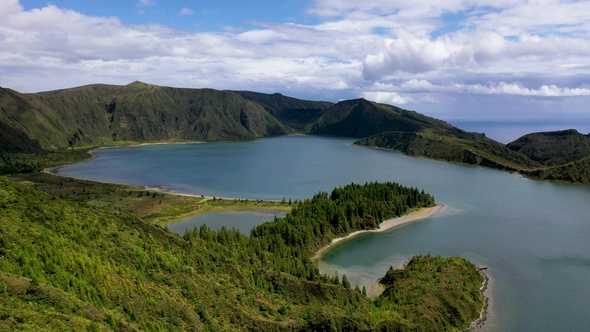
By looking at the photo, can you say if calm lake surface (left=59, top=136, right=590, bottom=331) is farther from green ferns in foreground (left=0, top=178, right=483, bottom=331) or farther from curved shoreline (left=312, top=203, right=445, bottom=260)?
green ferns in foreground (left=0, top=178, right=483, bottom=331)

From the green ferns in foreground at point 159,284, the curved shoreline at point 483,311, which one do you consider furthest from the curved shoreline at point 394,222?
the curved shoreline at point 483,311

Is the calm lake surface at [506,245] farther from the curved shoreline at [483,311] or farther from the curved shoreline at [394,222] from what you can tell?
the curved shoreline at [394,222]

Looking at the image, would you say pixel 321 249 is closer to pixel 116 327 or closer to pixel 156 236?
pixel 156 236

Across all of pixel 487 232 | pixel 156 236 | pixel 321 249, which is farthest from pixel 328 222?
pixel 156 236

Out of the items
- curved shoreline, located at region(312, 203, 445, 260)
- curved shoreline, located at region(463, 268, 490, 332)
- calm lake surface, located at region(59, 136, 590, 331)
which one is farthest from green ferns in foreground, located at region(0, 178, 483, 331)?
curved shoreline, located at region(312, 203, 445, 260)

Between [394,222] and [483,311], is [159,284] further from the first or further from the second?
[394,222]
